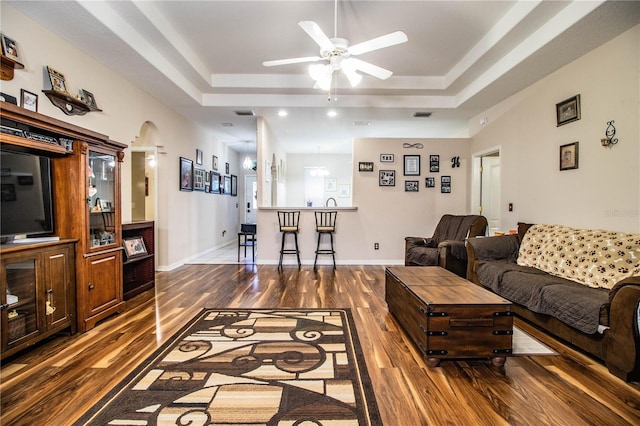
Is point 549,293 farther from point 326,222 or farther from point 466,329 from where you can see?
point 326,222

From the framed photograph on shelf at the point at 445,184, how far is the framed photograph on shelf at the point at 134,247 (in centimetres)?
506

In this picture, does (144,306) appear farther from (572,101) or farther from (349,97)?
(572,101)

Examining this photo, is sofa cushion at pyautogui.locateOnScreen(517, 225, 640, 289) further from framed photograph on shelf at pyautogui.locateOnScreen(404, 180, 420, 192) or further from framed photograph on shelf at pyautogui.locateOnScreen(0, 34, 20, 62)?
framed photograph on shelf at pyautogui.locateOnScreen(0, 34, 20, 62)

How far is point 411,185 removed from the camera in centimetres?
552

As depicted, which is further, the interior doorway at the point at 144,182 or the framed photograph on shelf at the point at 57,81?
the interior doorway at the point at 144,182

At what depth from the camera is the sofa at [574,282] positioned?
187 cm

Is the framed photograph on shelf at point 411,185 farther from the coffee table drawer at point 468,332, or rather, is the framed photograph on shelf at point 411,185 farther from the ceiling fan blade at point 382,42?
the coffee table drawer at point 468,332

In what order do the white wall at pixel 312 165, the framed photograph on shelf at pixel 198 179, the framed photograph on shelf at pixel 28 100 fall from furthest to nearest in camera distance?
the white wall at pixel 312 165 → the framed photograph on shelf at pixel 198 179 → the framed photograph on shelf at pixel 28 100

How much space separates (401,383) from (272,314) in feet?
4.94

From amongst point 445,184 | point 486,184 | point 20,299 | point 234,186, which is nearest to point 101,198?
point 20,299

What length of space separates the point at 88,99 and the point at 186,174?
2.35 m

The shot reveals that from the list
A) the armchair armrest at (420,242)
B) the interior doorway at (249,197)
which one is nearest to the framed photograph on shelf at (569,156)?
the armchair armrest at (420,242)

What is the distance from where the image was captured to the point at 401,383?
6.04 ft

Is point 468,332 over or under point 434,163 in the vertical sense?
under
